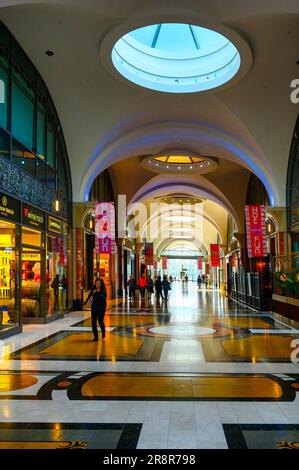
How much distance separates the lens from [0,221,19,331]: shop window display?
9.38m

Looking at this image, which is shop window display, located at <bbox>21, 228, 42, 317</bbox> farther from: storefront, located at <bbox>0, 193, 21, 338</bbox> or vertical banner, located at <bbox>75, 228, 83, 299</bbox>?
vertical banner, located at <bbox>75, 228, 83, 299</bbox>

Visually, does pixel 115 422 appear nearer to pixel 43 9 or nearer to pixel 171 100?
pixel 43 9

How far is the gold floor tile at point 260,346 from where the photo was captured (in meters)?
7.16

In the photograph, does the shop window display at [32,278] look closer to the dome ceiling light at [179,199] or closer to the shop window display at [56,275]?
the shop window display at [56,275]

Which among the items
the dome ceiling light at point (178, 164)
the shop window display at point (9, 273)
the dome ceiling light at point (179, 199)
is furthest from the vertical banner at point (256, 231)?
the dome ceiling light at point (179, 199)

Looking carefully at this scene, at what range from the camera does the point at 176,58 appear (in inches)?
478

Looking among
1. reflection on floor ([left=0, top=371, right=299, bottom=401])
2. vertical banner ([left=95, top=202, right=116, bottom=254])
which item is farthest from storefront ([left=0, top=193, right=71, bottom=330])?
reflection on floor ([left=0, top=371, right=299, bottom=401])

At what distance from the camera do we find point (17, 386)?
17.2 ft

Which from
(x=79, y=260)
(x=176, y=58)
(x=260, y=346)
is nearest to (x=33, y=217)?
(x=79, y=260)

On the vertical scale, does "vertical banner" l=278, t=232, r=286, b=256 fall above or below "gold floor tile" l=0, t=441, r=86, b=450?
above

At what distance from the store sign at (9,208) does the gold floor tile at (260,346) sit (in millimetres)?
5366

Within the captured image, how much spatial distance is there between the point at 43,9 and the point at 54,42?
1.32m

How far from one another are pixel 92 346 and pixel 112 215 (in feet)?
31.6

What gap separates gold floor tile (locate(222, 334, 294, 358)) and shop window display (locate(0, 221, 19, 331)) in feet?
15.7
